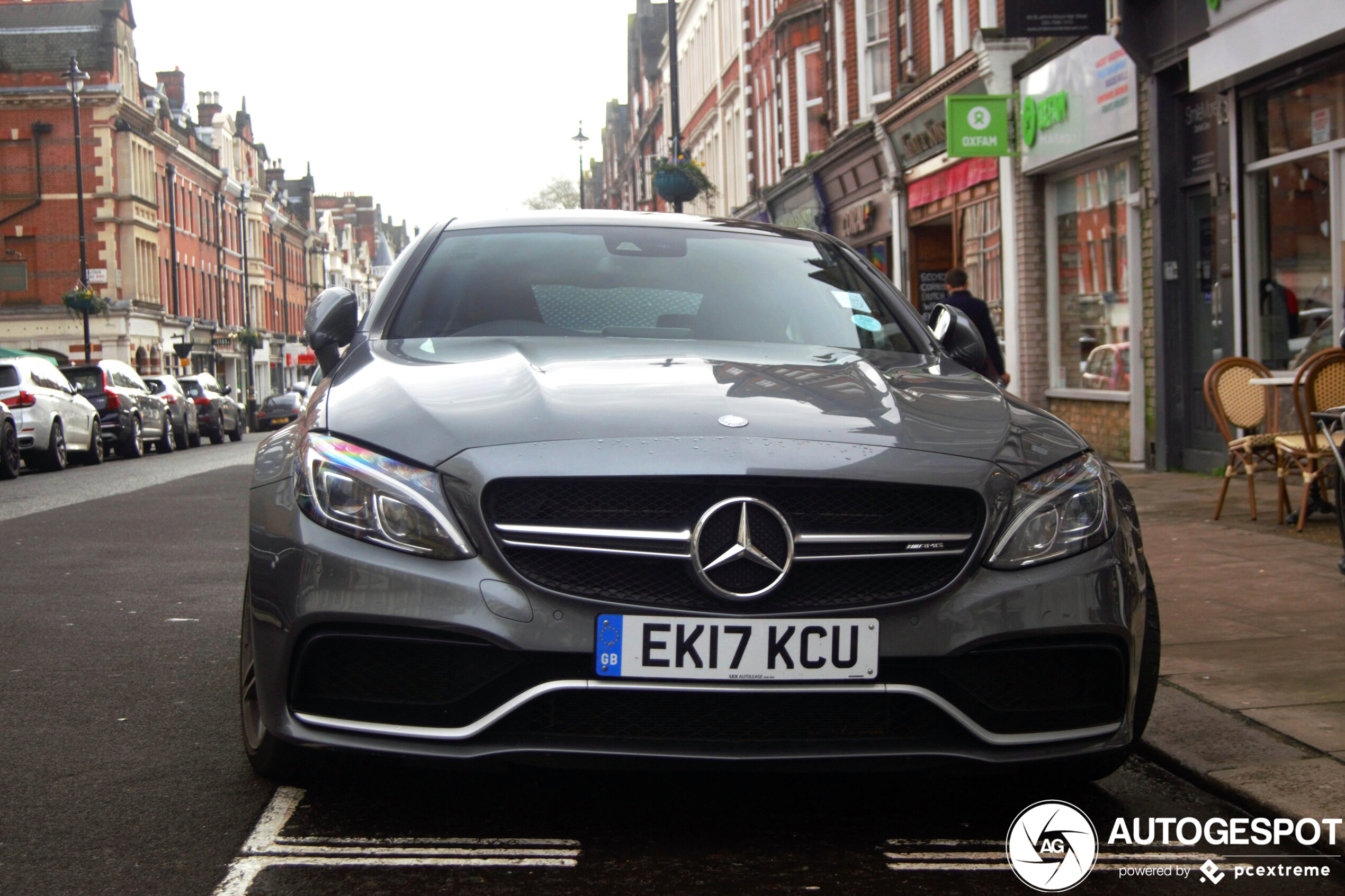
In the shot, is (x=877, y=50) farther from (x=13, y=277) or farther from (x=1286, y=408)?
(x=13, y=277)

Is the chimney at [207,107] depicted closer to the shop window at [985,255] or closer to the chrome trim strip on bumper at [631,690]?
the shop window at [985,255]

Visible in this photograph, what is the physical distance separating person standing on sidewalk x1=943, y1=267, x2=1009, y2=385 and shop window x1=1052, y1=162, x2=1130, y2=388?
79.7 inches

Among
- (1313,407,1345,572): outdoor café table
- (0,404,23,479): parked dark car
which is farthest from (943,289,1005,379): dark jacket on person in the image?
(0,404,23,479): parked dark car

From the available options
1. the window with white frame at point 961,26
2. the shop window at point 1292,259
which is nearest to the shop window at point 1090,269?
the shop window at point 1292,259

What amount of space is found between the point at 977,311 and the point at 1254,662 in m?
8.81

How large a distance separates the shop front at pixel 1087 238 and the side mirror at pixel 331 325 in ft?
38.3

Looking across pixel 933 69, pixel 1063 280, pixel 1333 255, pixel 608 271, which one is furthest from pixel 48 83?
pixel 608 271

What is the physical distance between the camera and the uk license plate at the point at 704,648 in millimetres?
3098

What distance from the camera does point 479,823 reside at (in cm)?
348

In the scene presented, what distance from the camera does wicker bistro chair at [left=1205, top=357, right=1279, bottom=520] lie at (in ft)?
31.4

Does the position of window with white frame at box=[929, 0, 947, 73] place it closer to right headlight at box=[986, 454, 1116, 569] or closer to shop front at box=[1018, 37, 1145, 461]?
shop front at box=[1018, 37, 1145, 461]

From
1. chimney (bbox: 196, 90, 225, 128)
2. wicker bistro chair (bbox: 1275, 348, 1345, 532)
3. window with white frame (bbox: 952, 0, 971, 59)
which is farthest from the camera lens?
chimney (bbox: 196, 90, 225, 128)

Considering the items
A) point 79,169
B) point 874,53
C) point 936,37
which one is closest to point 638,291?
point 936,37

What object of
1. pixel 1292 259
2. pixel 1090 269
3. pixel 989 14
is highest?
pixel 989 14
